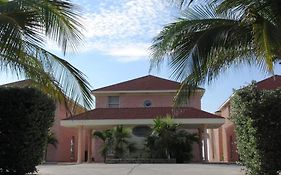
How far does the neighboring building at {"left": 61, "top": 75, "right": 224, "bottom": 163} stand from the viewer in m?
30.3

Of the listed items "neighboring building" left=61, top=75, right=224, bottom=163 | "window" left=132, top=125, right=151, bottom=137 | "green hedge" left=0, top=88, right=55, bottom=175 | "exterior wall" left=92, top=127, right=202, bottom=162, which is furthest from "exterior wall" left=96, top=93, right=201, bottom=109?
"green hedge" left=0, top=88, right=55, bottom=175

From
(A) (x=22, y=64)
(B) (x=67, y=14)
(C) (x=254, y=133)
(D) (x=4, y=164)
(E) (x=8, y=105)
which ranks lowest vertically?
(D) (x=4, y=164)

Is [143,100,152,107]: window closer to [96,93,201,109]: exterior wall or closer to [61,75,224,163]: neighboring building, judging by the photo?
[61,75,224,163]: neighboring building

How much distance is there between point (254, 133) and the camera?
11.6m

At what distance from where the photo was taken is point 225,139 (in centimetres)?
4041

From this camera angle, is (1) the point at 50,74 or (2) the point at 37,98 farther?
(2) the point at 37,98

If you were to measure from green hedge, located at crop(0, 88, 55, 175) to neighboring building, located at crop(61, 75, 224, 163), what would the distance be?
1365 centimetres

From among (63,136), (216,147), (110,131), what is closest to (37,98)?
(110,131)

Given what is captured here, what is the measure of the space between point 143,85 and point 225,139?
1028 cm

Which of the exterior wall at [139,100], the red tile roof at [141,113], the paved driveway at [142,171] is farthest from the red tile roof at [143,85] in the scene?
the paved driveway at [142,171]

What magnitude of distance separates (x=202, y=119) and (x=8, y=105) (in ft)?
63.4

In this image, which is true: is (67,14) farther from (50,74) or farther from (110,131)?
(110,131)

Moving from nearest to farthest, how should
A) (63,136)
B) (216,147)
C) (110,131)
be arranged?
(110,131) → (63,136) → (216,147)

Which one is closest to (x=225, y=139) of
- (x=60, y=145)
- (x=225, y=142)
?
(x=225, y=142)
